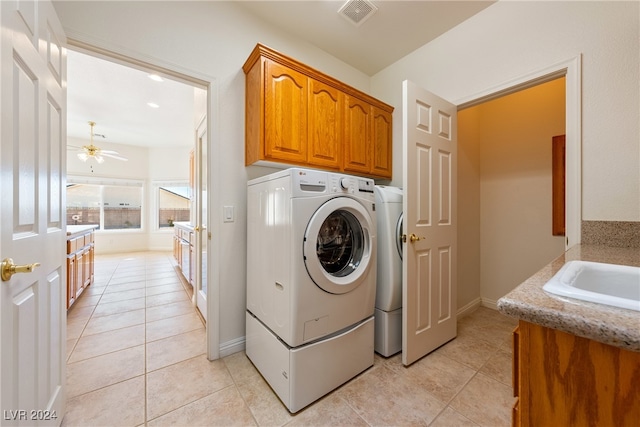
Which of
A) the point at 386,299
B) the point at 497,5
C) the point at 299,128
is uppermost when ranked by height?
the point at 497,5

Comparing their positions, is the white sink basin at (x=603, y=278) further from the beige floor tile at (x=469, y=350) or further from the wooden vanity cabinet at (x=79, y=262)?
the wooden vanity cabinet at (x=79, y=262)

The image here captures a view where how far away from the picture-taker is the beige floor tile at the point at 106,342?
178cm

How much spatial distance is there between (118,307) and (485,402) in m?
3.33

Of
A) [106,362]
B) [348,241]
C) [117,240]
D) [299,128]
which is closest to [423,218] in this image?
[348,241]

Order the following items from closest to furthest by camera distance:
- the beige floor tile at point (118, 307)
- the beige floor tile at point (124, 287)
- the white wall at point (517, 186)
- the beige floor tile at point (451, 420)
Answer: the beige floor tile at point (451, 420), the white wall at point (517, 186), the beige floor tile at point (118, 307), the beige floor tile at point (124, 287)

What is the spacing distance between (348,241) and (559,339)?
1214 mm

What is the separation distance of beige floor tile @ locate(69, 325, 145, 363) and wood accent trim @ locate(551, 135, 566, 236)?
377cm

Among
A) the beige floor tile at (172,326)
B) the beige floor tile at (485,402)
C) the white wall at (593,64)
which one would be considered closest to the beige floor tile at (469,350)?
the beige floor tile at (485,402)

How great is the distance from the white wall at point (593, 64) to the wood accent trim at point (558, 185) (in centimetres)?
105

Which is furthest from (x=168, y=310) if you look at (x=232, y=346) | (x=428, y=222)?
(x=428, y=222)

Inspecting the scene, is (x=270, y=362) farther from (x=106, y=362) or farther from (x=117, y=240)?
(x=117, y=240)

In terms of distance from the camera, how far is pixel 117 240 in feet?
19.2

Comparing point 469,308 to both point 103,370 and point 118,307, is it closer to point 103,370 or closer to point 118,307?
point 103,370

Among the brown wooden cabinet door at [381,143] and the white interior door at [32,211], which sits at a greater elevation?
the brown wooden cabinet door at [381,143]
